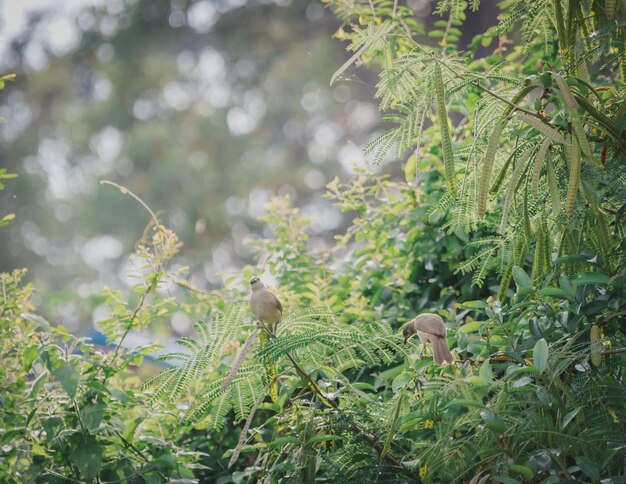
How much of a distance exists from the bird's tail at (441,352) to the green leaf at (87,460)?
866mm

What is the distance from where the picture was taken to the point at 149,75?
1036 centimetres

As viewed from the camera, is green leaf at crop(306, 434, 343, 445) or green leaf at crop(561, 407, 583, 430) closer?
green leaf at crop(561, 407, 583, 430)

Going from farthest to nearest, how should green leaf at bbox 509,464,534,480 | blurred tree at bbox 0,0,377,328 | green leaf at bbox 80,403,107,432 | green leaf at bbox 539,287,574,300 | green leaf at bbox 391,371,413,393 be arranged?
blurred tree at bbox 0,0,377,328 < green leaf at bbox 80,403,107,432 < green leaf at bbox 391,371,413,393 < green leaf at bbox 539,287,574,300 < green leaf at bbox 509,464,534,480

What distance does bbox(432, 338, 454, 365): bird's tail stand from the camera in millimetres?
1690

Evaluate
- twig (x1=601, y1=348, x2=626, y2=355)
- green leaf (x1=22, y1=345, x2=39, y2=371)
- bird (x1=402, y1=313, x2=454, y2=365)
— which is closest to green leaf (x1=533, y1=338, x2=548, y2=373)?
twig (x1=601, y1=348, x2=626, y2=355)

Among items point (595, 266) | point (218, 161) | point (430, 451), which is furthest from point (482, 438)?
point (218, 161)

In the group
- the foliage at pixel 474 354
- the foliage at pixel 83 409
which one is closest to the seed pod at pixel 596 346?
the foliage at pixel 474 354

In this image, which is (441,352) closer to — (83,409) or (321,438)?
(321,438)

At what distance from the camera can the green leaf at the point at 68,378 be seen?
1903 millimetres

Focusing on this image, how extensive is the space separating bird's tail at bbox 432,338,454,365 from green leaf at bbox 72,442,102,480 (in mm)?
866

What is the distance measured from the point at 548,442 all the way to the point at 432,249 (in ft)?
3.65

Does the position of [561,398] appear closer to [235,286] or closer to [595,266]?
[595,266]

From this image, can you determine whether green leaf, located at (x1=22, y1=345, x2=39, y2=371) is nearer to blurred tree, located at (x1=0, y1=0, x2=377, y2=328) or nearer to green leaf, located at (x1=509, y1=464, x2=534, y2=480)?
green leaf, located at (x1=509, y1=464, x2=534, y2=480)

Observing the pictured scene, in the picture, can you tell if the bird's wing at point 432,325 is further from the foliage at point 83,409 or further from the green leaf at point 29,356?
the green leaf at point 29,356
